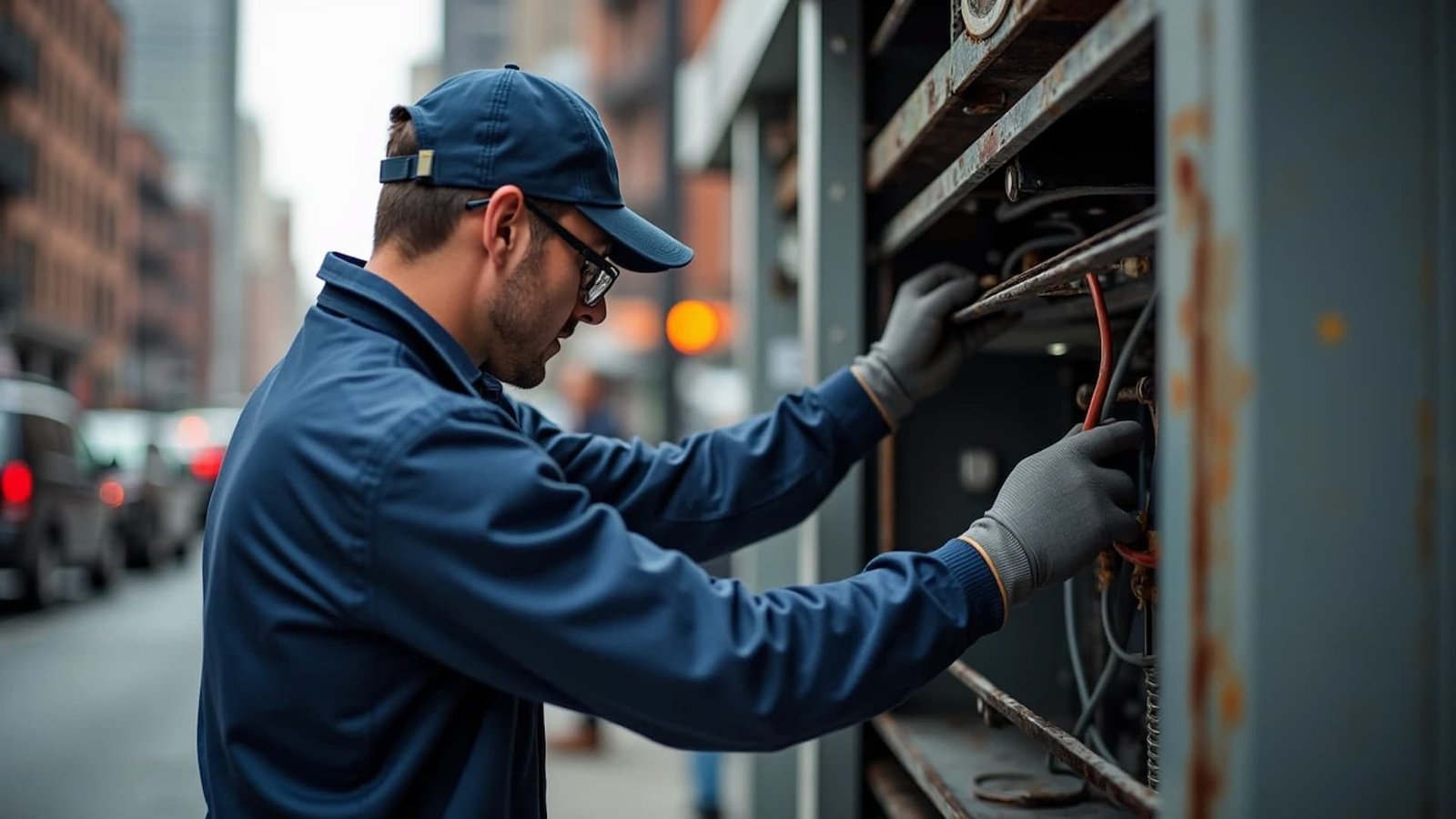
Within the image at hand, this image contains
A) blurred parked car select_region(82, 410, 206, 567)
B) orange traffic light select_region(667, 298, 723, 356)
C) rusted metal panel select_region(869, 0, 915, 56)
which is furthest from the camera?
blurred parked car select_region(82, 410, 206, 567)

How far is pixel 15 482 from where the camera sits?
10.8 metres

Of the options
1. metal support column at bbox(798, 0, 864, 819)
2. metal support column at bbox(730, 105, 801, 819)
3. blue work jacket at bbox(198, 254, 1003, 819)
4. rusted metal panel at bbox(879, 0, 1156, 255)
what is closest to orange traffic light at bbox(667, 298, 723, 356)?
metal support column at bbox(730, 105, 801, 819)

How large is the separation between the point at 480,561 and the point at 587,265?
2.13 feet

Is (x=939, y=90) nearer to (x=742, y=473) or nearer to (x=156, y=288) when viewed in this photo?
(x=742, y=473)

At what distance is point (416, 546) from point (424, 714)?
0.30 metres

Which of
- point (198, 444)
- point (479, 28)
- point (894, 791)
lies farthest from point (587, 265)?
point (479, 28)

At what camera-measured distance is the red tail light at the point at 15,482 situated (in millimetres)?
10781

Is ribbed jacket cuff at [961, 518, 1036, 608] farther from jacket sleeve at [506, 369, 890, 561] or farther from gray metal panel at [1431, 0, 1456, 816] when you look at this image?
jacket sleeve at [506, 369, 890, 561]

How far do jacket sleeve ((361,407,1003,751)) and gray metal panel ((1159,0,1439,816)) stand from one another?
0.57m

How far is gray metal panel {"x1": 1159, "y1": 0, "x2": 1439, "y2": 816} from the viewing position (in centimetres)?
111

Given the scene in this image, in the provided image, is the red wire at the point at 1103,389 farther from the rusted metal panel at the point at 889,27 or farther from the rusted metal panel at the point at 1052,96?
the rusted metal panel at the point at 889,27

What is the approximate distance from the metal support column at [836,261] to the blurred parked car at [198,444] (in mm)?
18399

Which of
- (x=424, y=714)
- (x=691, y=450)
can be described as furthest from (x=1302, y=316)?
(x=691, y=450)

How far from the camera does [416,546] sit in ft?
5.16
